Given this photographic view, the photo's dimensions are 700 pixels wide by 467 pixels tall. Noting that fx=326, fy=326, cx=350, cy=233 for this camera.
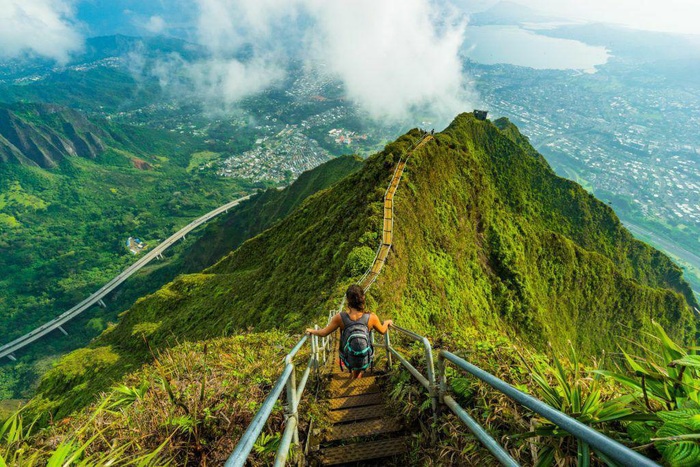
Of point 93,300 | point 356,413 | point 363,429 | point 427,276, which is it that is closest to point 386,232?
point 427,276

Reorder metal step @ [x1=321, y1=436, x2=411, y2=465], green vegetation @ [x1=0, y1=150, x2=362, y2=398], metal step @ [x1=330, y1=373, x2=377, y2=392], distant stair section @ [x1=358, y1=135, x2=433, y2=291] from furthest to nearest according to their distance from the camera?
green vegetation @ [x1=0, y1=150, x2=362, y2=398] < distant stair section @ [x1=358, y1=135, x2=433, y2=291] < metal step @ [x1=330, y1=373, x2=377, y2=392] < metal step @ [x1=321, y1=436, x2=411, y2=465]

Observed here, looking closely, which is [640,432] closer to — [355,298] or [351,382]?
[355,298]

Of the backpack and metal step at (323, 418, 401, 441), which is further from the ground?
the backpack

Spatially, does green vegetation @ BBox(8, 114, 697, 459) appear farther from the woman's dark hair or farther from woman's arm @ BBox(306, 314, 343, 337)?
woman's arm @ BBox(306, 314, 343, 337)

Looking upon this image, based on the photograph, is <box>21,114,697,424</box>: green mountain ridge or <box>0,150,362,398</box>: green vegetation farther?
<box>0,150,362,398</box>: green vegetation

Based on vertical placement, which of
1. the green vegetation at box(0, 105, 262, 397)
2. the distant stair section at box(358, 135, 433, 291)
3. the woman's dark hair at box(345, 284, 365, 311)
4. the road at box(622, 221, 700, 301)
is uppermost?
the green vegetation at box(0, 105, 262, 397)

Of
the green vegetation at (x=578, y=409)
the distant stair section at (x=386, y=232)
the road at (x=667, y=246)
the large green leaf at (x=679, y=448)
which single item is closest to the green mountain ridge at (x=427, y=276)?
the distant stair section at (x=386, y=232)

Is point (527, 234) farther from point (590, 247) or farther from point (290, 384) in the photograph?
point (290, 384)

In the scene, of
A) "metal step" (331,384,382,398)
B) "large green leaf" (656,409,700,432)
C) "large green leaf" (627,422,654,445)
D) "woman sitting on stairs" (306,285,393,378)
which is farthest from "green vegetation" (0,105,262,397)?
"large green leaf" (656,409,700,432)
